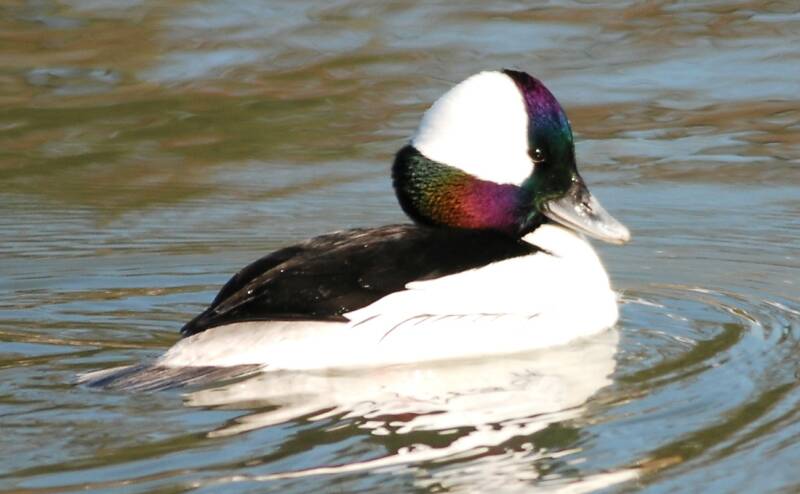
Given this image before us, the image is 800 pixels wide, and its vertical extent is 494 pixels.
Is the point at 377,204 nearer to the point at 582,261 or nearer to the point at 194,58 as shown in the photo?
the point at 582,261

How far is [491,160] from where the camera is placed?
269 inches

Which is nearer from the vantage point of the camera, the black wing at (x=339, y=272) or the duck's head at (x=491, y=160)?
the black wing at (x=339, y=272)

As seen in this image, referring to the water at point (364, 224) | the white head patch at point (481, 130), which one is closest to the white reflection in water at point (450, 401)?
the water at point (364, 224)

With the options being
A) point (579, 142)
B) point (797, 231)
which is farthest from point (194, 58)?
point (797, 231)

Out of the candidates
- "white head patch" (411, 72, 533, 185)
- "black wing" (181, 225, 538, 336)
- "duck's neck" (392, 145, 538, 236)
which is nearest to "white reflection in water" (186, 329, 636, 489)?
Result: "black wing" (181, 225, 538, 336)

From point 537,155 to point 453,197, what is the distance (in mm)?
401

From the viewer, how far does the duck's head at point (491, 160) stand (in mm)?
6715

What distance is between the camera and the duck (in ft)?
20.4

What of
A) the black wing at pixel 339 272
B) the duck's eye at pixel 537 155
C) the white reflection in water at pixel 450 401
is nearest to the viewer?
the white reflection in water at pixel 450 401

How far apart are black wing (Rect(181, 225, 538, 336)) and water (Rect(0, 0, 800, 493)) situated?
0.87ft

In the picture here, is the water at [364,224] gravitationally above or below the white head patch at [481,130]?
below

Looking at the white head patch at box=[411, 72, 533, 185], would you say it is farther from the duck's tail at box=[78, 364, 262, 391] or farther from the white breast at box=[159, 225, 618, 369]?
the duck's tail at box=[78, 364, 262, 391]

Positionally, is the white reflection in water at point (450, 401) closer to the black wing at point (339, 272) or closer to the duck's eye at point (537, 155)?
the black wing at point (339, 272)

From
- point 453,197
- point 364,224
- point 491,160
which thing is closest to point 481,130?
point 491,160
